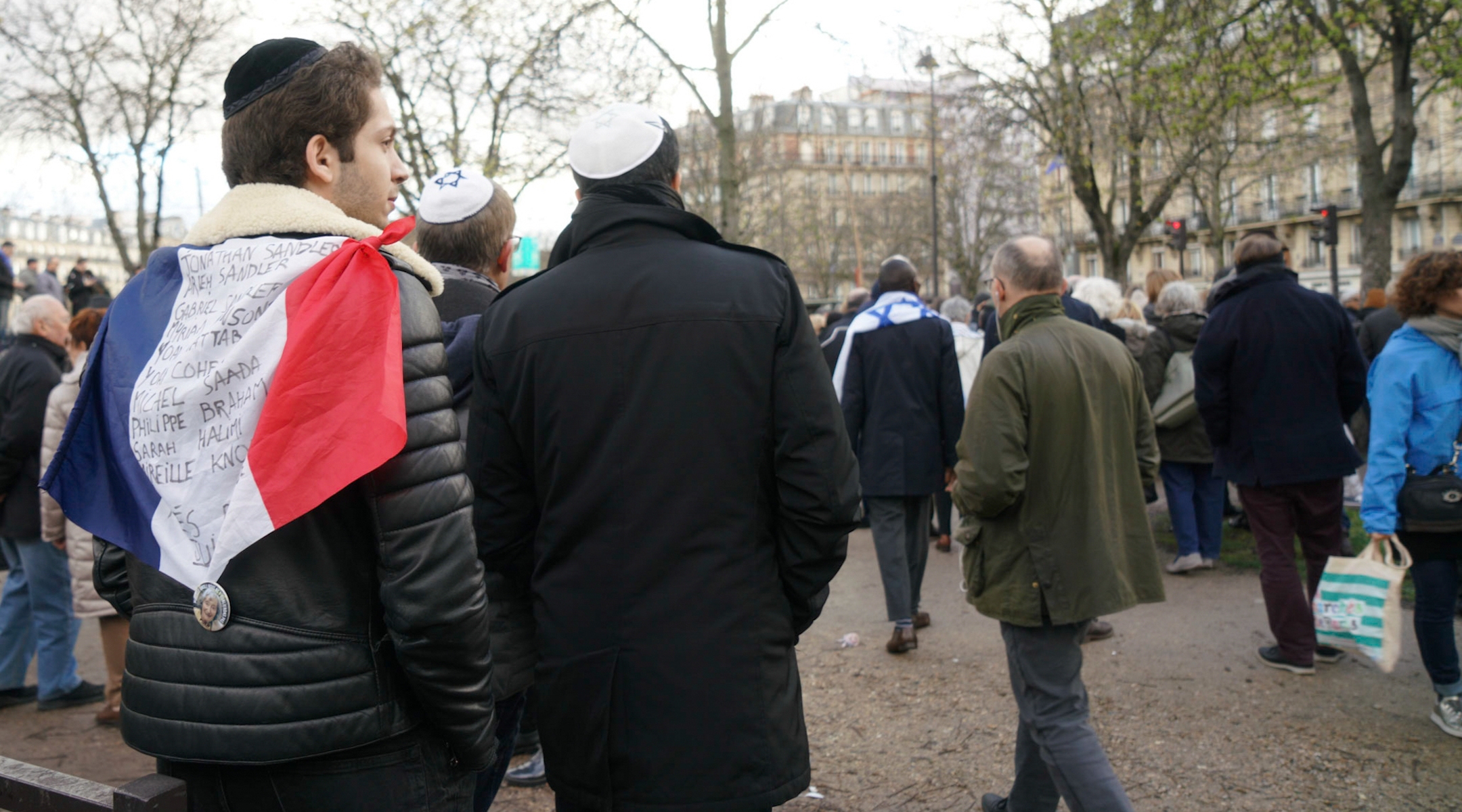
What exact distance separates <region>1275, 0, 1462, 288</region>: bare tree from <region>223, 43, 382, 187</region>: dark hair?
13.7 meters

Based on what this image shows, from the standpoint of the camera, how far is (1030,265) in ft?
11.7

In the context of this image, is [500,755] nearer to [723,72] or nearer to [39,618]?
[39,618]

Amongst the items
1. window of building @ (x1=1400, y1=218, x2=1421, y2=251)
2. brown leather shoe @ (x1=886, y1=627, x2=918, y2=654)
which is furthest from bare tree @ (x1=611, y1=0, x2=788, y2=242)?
window of building @ (x1=1400, y1=218, x2=1421, y2=251)

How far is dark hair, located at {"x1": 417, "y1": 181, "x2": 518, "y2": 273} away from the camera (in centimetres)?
304

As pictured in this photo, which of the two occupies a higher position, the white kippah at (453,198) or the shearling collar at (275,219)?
the white kippah at (453,198)

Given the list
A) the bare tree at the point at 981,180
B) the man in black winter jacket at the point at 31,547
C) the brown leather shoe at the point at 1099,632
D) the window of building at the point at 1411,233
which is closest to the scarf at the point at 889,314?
the brown leather shoe at the point at 1099,632

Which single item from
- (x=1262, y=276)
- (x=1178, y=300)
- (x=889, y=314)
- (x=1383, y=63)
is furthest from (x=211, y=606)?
(x=1383, y=63)

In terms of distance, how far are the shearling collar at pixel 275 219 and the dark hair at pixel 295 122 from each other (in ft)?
0.12

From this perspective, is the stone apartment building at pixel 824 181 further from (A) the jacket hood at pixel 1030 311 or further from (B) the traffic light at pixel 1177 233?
(A) the jacket hood at pixel 1030 311

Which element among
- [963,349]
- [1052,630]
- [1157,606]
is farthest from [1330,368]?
[963,349]

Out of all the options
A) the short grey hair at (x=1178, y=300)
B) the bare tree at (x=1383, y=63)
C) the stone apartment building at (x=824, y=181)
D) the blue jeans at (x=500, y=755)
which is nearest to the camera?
the blue jeans at (x=500, y=755)

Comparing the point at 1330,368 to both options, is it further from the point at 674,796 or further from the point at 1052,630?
the point at 674,796

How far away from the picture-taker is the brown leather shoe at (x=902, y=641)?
5.66 metres

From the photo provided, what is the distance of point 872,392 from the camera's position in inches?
238
